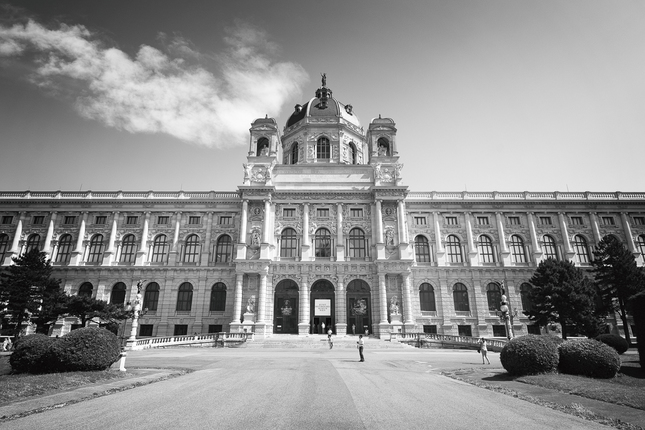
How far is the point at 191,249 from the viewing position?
50438 millimetres

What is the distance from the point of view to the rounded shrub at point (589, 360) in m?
15.6

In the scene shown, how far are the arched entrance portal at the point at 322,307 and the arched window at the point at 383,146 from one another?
21378 mm

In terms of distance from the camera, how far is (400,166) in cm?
5122

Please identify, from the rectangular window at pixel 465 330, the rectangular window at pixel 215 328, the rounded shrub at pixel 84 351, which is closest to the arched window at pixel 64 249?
the rectangular window at pixel 215 328

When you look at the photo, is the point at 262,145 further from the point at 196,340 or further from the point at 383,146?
the point at 196,340

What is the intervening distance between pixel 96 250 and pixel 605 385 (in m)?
56.2

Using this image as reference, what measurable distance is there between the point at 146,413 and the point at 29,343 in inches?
392

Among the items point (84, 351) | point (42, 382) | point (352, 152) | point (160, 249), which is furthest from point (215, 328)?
point (42, 382)

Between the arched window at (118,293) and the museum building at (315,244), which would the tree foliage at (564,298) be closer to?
the museum building at (315,244)

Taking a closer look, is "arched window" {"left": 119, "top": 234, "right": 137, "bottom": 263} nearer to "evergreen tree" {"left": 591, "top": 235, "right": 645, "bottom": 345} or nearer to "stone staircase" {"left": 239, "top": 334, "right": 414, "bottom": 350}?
"stone staircase" {"left": 239, "top": 334, "right": 414, "bottom": 350}

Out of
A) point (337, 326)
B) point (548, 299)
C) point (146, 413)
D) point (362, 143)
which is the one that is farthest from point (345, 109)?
point (146, 413)

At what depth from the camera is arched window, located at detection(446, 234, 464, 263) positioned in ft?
163

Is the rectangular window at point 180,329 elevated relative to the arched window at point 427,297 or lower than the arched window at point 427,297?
lower

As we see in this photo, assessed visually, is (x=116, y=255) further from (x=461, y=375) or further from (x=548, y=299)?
(x=548, y=299)
